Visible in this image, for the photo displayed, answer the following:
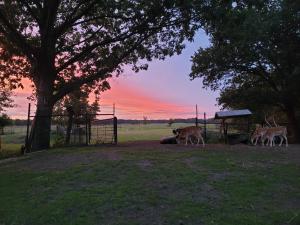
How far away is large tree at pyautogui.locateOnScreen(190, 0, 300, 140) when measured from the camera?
104ft

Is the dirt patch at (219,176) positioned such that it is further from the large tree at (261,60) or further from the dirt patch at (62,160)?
the large tree at (261,60)

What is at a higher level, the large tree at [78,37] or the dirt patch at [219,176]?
the large tree at [78,37]

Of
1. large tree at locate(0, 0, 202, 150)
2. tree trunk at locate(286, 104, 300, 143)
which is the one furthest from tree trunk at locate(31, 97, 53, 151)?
tree trunk at locate(286, 104, 300, 143)

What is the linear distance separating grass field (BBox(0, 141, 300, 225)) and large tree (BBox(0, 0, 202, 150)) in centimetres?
876

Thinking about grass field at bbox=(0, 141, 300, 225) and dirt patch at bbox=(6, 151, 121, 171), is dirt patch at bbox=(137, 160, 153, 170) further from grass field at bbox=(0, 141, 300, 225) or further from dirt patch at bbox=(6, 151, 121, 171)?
dirt patch at bbox=(6, 151, 121, 171)

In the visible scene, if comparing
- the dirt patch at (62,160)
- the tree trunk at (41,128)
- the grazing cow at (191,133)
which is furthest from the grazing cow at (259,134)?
the tree trunk at (41,128)

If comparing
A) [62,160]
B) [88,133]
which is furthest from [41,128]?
[62,160]

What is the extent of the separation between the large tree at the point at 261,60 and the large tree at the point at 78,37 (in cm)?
338

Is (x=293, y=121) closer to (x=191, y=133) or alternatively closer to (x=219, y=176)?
(x=191, y=133)

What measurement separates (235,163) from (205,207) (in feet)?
16.8

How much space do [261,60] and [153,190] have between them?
2500 centimetres

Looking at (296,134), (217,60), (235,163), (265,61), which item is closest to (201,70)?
(217,60)

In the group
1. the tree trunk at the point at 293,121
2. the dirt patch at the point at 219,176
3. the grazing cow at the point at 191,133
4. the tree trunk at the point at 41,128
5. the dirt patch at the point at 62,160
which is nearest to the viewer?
the dirt patch at the point at 219,176

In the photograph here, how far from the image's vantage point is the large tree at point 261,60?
31.7 metres
